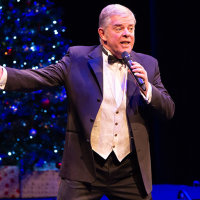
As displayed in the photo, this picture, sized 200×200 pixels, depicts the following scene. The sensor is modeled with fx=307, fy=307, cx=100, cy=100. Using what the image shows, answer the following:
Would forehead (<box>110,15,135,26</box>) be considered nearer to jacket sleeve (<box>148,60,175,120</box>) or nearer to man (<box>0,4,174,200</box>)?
man (<box>0,4,174,200</box>)

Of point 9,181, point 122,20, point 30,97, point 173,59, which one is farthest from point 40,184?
point 122,20

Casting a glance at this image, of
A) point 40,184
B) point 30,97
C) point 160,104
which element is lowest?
point 40,184

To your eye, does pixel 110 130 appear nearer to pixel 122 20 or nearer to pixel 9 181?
pixel 122 20

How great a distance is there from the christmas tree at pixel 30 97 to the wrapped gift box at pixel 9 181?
10cm

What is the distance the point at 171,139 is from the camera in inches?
167

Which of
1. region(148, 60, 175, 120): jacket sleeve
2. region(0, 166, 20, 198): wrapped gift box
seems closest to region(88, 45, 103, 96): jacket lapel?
region(148, 60, 175, 120): jacket sleeve

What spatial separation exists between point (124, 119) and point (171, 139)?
2814 mm

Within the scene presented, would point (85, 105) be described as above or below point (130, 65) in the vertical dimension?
below

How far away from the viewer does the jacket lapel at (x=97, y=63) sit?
1.58m

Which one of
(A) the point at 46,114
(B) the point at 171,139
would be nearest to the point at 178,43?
(B) the point at 171,139

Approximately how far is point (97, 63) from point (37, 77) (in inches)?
12.9

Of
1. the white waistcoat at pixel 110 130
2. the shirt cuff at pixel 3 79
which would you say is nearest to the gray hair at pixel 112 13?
the white waistcoat at pixel 110 130

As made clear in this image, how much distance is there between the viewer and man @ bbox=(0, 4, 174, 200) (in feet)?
5.03

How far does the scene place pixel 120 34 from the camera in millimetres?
1591
